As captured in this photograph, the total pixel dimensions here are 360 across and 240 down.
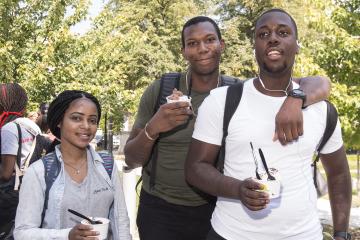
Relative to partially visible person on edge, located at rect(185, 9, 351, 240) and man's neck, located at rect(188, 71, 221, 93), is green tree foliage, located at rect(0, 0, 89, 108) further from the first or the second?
partially visible person on edge, located at rect(185, 9, 351, 240)

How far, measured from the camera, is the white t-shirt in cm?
241

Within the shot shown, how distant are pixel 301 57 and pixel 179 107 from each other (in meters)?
5.70

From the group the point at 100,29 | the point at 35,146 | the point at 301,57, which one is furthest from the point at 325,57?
the point at 100,29

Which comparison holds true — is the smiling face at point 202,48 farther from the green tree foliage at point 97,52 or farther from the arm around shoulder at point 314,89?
the green tree foliage at point 97,52

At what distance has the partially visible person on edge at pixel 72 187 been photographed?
2.56 metres

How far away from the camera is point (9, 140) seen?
4293 millimetres

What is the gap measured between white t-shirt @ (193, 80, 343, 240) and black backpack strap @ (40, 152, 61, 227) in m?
0.84

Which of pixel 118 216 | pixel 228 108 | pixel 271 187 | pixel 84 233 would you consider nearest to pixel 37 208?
pixel 84 233

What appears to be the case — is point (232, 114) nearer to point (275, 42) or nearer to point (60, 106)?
point (275, 42)

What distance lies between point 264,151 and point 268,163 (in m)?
0.06

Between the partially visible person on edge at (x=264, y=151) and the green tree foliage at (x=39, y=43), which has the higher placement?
the green tree foliage at (x=39, y=43)

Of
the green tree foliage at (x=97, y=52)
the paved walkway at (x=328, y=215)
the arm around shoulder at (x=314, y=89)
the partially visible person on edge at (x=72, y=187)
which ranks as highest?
the green tree foliage at (x=97, y=52)

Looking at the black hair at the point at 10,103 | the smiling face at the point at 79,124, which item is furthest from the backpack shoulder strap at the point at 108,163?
the black hair at the point at 10,103

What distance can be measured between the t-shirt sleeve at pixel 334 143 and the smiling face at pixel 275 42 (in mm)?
447
